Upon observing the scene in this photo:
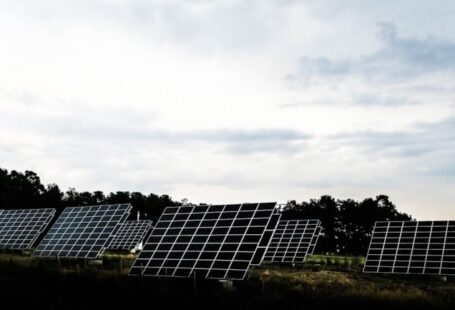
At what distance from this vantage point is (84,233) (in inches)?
1517

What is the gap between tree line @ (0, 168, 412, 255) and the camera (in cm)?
10006

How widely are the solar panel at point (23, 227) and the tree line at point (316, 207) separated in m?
45.7

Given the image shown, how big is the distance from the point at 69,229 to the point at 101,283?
2035 cm

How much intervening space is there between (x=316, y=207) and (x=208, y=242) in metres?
94.2

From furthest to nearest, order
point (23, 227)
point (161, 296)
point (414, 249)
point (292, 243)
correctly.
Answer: point (23, 227) → point (292, 243) → point (414, 249) → point (161, 296)

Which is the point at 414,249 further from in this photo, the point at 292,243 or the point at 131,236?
the point at 131,236

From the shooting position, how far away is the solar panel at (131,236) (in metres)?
63.9

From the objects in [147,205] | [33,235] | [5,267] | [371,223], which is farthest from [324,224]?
[5,267]

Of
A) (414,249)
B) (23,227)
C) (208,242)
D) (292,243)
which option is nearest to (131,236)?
(23,227)

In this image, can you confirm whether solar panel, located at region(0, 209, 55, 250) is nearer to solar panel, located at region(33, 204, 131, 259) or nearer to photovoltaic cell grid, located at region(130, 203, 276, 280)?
solar panel, located at region(33, 204, 131, 259)

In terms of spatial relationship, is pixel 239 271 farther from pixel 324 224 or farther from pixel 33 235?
pixel 324 224

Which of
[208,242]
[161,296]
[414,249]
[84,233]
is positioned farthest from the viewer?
[84,233]

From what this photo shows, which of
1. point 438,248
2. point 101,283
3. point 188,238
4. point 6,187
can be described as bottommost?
point 101,283

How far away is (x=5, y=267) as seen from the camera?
28.2m
